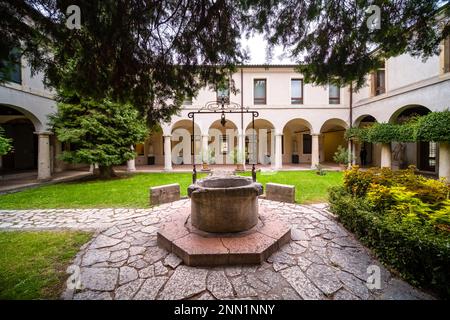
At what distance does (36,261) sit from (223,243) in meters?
3.04

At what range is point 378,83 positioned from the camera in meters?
12.6

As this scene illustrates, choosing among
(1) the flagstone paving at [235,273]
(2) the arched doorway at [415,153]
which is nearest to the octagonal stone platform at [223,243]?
(1) the flagstone paving at [235,273]

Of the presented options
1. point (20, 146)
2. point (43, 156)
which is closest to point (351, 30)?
point (43, 156)

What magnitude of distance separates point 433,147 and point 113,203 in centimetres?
1838

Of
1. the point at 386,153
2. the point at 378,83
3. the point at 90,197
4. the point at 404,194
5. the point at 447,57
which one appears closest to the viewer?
the point at 404,194

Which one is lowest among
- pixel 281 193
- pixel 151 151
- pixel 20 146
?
pixel 281 193

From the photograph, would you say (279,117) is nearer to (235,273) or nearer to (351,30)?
(351,30)

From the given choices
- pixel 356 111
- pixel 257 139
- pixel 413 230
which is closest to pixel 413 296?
pixel 413 230

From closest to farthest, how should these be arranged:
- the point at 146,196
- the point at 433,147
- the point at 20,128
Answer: the point at 146,196
the point at 433,147
the point at 20,128

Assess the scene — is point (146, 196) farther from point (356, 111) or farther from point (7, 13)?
point (356, 111)

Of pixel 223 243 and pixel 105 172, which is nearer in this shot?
pixel 223 243

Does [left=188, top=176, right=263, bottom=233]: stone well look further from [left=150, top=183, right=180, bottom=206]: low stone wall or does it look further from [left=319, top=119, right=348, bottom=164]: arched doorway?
[left=319, top=119, right=348, bottom=164]: arched doorway

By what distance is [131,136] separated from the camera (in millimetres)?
10984

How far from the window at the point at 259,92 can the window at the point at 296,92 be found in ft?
6.65
